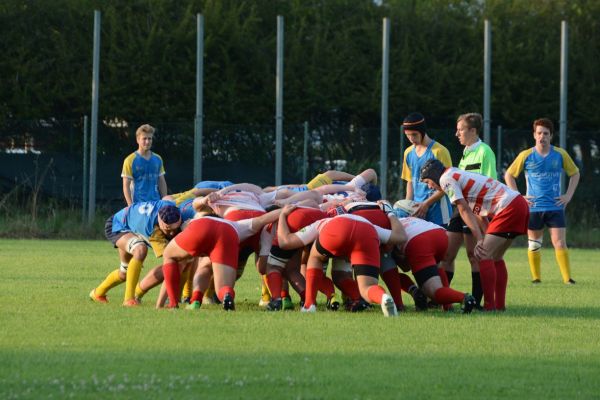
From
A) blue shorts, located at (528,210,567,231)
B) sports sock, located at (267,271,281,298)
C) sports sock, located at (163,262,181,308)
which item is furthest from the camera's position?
blue shorts, located at (528,210,567,231)

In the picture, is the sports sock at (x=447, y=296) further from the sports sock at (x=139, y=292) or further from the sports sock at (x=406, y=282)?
the sports sock at (x=139, y=292)

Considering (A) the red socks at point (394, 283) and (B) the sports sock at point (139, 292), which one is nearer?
(A) the red socks at point (394, 283)

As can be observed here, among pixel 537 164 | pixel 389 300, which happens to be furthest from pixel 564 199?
pixel 389 300

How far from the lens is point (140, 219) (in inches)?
507

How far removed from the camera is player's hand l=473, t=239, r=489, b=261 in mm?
12391

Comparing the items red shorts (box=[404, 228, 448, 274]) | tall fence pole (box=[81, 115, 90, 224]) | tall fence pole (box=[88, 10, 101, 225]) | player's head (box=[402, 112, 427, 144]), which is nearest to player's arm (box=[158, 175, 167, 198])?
player's head (box=[402, 112, 427, 144])

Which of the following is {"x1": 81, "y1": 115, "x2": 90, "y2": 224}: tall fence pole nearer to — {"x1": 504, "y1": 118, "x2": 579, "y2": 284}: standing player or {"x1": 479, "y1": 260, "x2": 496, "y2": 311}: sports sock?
{"x1": 504, "y1": 118, "x2": 579, "y2": 284}: standing player

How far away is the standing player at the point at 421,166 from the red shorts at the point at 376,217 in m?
1.10

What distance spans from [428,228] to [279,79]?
17283mm

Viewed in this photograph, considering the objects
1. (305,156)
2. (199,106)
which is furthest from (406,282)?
(305,156)

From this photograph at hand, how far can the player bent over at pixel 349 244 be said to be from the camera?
11.5m

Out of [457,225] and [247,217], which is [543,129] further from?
[247,217]

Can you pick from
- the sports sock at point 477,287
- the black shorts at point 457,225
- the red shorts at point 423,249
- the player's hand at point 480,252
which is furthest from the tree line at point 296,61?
the red shorts at point 423,249

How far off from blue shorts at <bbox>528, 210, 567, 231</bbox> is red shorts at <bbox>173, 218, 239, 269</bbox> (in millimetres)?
6409
